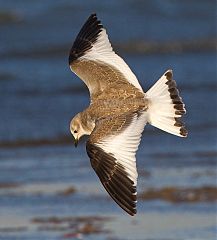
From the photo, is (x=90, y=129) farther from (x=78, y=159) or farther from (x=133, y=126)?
(x=78, y=159)

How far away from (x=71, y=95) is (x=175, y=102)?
5.82 m

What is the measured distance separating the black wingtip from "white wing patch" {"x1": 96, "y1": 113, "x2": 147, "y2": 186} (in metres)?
1.36

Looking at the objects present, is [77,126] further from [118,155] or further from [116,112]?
[118,155]

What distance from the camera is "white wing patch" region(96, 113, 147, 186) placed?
255 inches

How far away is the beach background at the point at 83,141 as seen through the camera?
313 inches

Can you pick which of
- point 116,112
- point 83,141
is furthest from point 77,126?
point 83,141

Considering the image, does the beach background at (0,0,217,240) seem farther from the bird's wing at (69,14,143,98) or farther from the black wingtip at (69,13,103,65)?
the black wingtip at (69,13,103,65)

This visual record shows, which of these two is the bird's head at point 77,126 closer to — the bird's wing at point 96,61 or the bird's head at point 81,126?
the bird's head at point 81,126

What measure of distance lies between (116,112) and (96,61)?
3.20 feet

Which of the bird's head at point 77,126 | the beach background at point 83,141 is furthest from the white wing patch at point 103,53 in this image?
the beach background at point 83,141

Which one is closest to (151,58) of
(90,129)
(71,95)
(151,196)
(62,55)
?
(62,55)

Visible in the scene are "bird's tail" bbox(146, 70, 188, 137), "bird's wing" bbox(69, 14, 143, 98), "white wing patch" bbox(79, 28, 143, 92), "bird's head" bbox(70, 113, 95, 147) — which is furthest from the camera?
"white wing patch" bbox(79, 28, 143, 92)

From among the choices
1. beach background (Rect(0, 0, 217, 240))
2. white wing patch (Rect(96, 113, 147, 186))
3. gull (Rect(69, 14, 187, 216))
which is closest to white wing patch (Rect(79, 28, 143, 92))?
gull (Rect(69, 14, 187, 216))

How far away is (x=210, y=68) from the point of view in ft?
45.9
